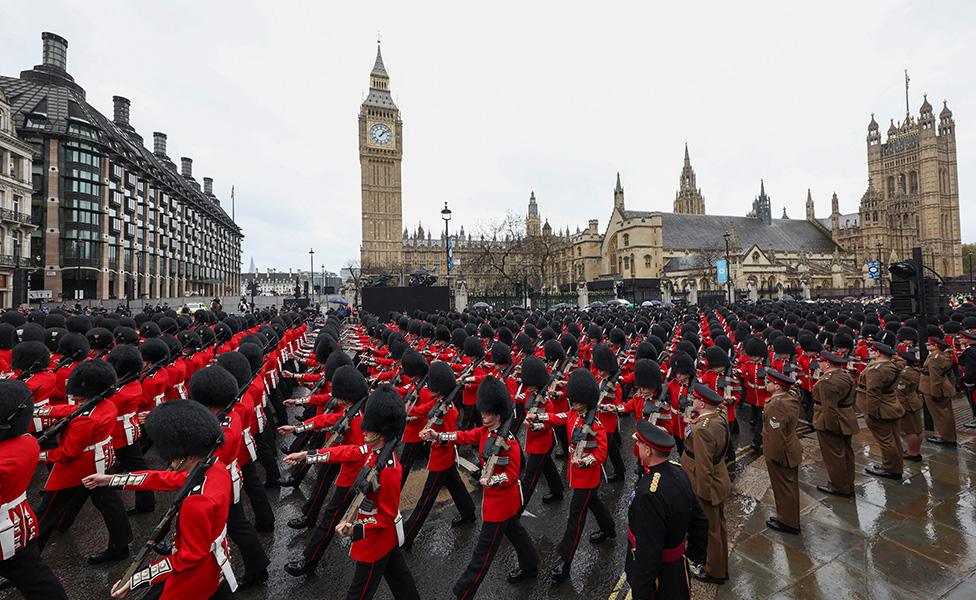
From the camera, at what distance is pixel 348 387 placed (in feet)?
17.3

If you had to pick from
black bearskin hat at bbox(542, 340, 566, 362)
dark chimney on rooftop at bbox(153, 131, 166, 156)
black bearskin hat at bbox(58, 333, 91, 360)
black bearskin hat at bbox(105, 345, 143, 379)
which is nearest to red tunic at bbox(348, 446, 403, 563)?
black bearskin hat at bbox(105, 345, 143, 379)

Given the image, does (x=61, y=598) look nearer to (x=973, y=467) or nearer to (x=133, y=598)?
(x=133, y=598)

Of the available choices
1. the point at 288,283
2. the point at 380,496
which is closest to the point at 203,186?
the point at 288,283

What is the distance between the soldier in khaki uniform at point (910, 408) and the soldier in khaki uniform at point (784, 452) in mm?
3065

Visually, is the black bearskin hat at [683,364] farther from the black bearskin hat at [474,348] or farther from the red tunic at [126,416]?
the red tunic at [126,416]

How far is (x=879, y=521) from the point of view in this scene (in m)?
5.50

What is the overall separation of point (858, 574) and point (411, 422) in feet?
16.2

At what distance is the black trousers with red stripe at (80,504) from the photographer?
4.48 metres

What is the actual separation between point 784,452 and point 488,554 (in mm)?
3500

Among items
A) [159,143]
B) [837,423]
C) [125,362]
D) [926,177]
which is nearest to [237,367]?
[125,362]

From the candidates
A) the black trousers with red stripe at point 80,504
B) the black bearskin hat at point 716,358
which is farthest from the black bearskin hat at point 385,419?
the black bearskin hat at point 716,358

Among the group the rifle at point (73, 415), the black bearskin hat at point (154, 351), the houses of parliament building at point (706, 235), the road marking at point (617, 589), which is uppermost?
the houses of parliament building at point (706, 235)

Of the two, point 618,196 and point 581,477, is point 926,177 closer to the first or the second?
→ point 618,196

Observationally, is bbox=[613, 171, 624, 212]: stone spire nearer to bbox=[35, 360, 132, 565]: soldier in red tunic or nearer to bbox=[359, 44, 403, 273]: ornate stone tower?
bbox=[359, 44, 403, 273]: ornate stone tower
